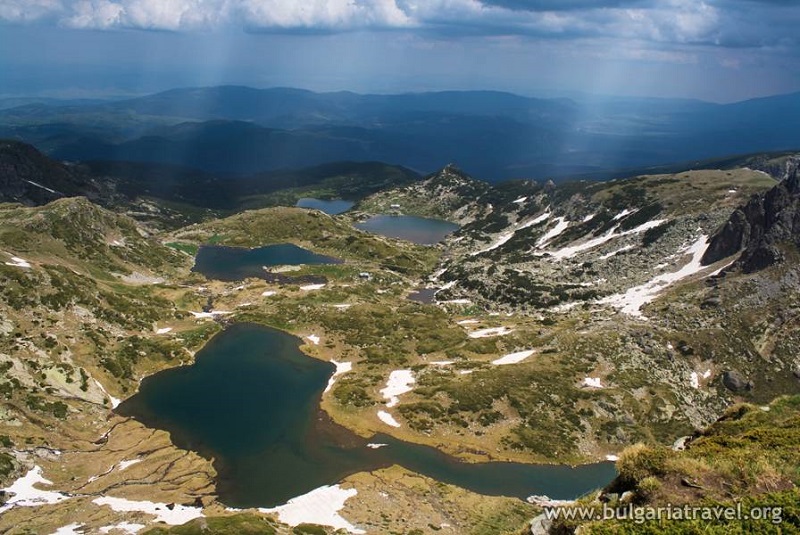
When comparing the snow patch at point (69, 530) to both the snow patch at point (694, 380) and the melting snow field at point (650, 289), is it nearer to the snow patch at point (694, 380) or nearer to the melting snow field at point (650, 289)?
the snow patch at point (694, 380)

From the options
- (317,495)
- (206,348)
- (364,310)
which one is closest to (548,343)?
(364,310)

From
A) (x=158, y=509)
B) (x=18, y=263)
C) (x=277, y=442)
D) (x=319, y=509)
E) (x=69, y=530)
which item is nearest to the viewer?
(x=69, y=530)

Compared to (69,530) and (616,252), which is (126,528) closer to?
(69,530)

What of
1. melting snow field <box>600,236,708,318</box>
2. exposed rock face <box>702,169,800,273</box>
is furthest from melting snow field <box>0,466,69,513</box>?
exposed rock face <box>702,169,800,273</box>

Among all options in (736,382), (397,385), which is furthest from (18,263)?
(736,382)

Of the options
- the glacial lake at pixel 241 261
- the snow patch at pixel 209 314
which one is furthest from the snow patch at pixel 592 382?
the glacial lake at pixel 241 261

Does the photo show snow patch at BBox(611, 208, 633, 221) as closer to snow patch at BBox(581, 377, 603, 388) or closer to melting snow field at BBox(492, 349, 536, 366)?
melting snow field at BBox(492, 349, 536, 366)

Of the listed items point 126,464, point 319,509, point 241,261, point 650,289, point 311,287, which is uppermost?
point 650,289

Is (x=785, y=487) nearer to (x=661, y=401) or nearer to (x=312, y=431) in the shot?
(x=312, y=431)
